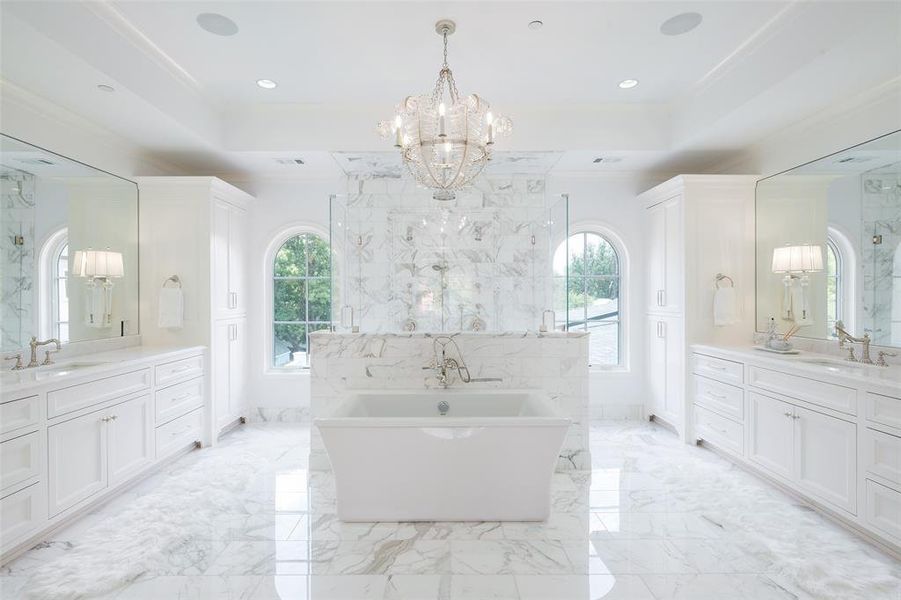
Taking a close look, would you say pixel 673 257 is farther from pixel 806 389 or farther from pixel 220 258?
pixel 220 258

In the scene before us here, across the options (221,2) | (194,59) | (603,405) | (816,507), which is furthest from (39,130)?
(816,507)

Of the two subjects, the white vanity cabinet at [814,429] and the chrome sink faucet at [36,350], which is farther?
the chrome sink faucet at [36,350]

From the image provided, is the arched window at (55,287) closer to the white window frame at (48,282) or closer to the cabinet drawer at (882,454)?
the white window frame at (48,282)

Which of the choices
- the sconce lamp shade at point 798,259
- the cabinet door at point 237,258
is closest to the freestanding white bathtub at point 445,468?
the sconce lamp shade at point 798,259

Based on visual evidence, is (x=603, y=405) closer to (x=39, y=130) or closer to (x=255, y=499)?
(x=255, y=499)

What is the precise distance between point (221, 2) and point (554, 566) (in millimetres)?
3473

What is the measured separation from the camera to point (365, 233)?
12.1 ft

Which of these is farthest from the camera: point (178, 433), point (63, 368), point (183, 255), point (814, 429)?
point (183, 255)

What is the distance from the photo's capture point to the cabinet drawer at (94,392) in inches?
93.0

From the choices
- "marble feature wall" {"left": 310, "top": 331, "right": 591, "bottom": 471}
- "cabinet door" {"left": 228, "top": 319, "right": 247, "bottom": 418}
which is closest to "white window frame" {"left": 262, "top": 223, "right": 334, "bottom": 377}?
"cabinet door" {"left": 228, "top": 319, "right": 247, "bottom": 418}

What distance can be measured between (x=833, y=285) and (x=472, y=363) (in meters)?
2.60

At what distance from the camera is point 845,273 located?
2.97 meters

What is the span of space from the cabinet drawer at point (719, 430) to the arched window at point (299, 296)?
3.75m

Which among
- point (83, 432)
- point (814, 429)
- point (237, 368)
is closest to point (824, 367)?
point (814, 429)
